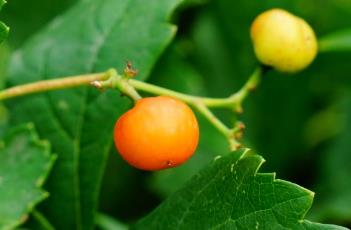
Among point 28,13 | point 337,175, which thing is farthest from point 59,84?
point 337,175

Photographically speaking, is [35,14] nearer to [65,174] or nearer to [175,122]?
[65,174]

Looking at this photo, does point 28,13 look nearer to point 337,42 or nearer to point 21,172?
point 21,172

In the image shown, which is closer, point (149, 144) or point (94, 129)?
point (149, 144)

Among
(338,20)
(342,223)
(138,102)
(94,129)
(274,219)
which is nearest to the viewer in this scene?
(274,219)

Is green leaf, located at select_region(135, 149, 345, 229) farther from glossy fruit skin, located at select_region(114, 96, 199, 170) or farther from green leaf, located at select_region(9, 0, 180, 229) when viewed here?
green leaf, located at select_region(9, 0, 180, 229)

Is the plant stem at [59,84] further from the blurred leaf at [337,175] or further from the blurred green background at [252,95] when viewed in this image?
the blurred leaf at [337,175]

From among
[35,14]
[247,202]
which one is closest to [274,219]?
[247,202]

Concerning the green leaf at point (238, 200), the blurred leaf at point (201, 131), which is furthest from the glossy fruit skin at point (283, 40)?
the blurred leaf at point (201, 131)
